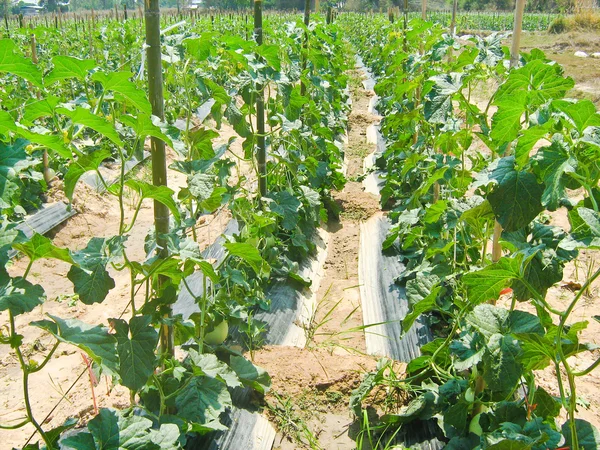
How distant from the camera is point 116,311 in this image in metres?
3.82

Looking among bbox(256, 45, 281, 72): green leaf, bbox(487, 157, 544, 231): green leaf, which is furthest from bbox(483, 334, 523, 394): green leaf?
bbox(256, 45, 281, 72): green leaf

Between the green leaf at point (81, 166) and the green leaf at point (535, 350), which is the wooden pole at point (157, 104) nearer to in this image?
the green leaf at point (81, 166)

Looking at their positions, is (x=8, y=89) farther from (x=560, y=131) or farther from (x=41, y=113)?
(x=560, y=131)

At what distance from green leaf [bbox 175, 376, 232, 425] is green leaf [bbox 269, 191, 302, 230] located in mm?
1528

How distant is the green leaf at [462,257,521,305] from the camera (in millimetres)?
1635

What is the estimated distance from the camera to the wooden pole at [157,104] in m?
1.91

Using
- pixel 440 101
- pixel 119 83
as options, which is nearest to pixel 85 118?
pixel 119 83

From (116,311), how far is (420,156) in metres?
2.17

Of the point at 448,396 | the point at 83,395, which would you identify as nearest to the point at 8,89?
the point at 83,395

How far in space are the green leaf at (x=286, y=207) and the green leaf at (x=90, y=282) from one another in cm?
188

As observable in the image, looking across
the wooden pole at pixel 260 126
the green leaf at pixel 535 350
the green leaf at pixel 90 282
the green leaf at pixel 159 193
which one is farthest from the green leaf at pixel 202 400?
the wooden pole at pixel 260 126

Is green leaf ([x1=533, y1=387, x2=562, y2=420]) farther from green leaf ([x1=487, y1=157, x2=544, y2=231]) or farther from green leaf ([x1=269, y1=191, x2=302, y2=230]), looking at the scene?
green leaf ([x1=269, y1=191, x2=302, y2=230])

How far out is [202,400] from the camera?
2.06 m

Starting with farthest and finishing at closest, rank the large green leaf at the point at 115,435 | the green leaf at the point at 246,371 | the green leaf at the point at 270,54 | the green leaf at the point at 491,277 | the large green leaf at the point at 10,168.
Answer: the green leaf at the point at 270,54, the green leaf at the point at 246,371, the green leaf at the point at 491,277, the large green leaf at the point at 115,435, the large green leaf at the point at 10,168
